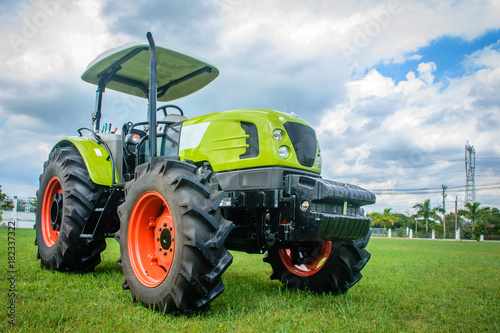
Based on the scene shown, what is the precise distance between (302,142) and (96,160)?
313 centimetres

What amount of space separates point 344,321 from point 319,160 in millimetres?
1901

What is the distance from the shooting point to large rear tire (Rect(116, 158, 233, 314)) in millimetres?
3219

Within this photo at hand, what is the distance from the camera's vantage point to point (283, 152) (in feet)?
13.1

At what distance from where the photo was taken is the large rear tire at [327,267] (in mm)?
4570

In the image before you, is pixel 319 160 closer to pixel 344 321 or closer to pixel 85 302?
pixel 344 321

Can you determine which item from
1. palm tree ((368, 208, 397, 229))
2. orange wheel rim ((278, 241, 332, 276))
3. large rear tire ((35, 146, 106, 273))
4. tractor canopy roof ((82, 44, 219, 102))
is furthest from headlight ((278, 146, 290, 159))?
palm tree ((368, 208, 397, 229))

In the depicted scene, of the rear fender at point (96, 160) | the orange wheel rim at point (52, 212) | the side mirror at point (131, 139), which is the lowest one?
the orange wheel rim at point (52, 212)

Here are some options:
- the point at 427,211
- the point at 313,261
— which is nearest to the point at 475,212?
the point at 427,211

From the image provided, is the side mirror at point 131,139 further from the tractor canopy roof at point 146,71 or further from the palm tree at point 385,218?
the palm tree at point 385,218

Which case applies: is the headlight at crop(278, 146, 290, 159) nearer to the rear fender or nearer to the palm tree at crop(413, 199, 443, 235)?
the rear fender

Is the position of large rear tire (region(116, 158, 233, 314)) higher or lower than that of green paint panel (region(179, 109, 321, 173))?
lower

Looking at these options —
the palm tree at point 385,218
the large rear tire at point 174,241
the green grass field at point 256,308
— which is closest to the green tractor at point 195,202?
the large rear tire at point 174,241

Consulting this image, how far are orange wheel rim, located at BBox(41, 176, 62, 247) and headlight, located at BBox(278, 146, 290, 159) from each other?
371cm

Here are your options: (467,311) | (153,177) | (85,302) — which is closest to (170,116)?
(153,177)
